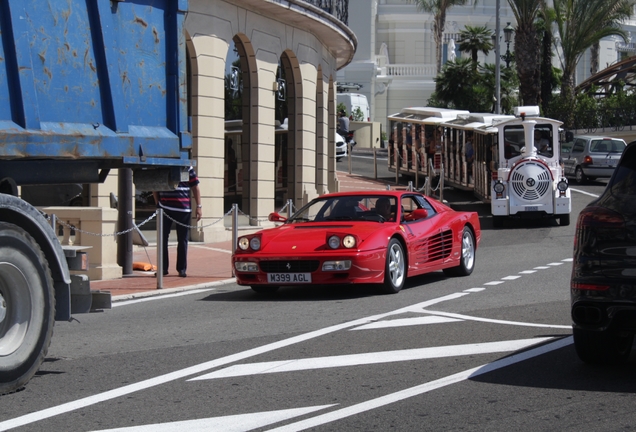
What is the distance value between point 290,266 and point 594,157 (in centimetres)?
2730

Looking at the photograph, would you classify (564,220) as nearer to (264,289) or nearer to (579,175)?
(579,175)

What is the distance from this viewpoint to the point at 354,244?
39.7ft

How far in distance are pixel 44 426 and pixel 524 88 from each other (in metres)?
39.8

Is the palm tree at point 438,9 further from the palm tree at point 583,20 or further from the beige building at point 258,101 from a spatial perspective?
the beige building at point 258,101

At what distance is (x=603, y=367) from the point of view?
7.59m

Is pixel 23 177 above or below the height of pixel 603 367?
above

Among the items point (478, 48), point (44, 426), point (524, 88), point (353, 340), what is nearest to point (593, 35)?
point (524, 88)

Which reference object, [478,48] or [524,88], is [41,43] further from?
[478,48]

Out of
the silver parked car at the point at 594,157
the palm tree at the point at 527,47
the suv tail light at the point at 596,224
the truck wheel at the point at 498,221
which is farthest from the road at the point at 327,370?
the palm tree at the point at 527,47

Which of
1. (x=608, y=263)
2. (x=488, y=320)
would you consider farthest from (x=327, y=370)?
(x=488, y=320)

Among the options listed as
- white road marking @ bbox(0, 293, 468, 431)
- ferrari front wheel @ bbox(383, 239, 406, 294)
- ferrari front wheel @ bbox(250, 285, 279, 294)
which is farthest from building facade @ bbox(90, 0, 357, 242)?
white road marking @ bbox(0, 293, 468, 431)

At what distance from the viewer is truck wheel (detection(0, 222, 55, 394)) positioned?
6852 millimetres

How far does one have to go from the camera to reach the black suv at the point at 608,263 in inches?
272

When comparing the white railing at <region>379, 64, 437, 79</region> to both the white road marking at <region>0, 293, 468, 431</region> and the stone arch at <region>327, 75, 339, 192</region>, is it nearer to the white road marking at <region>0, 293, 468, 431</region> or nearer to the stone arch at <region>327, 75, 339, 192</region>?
the stone arch at <region>327, 75, 339, 192</region>
